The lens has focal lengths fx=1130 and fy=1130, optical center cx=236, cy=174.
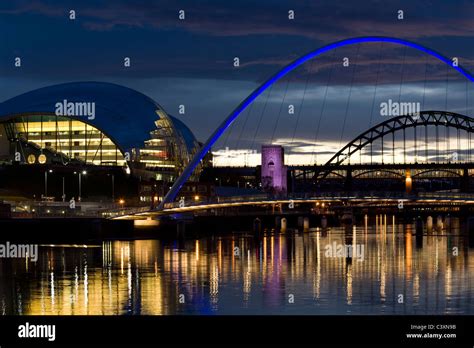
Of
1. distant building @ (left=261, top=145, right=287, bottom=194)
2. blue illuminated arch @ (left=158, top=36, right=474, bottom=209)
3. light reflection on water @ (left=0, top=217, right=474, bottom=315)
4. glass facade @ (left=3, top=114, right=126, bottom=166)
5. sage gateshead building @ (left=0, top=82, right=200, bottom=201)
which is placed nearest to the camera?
light reflection on water @ (left=0, top=217, right=474, bottom=315)

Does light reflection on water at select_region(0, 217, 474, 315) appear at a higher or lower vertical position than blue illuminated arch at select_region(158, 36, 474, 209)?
lower

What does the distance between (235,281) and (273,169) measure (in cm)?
9726

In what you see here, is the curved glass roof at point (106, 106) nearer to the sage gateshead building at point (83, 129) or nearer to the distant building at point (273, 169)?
the sage gateshead building at point (83, 129)

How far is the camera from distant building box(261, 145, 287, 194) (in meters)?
154

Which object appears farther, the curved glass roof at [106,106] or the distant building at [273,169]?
the distant building at [273,169]

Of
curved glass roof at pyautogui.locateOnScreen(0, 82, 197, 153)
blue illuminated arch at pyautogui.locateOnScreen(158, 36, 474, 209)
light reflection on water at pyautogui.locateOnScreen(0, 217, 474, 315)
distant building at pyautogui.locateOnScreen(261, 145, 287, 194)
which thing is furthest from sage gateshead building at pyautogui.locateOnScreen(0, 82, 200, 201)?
light reflection on water at pyautogui.locateOnScreen(0, 217, 474, 315)

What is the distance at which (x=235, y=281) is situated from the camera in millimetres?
58062

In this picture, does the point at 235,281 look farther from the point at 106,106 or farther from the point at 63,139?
the point at 63,139

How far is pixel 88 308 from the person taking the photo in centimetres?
4622

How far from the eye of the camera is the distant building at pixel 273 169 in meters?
154

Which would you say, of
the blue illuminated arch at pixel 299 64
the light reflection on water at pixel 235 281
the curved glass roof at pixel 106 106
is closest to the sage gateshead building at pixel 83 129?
the curved glass roof at pixel 106 106

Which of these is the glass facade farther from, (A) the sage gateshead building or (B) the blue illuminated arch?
(B) the blue illuminated arch

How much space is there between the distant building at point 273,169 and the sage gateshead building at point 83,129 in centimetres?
→ 1669
